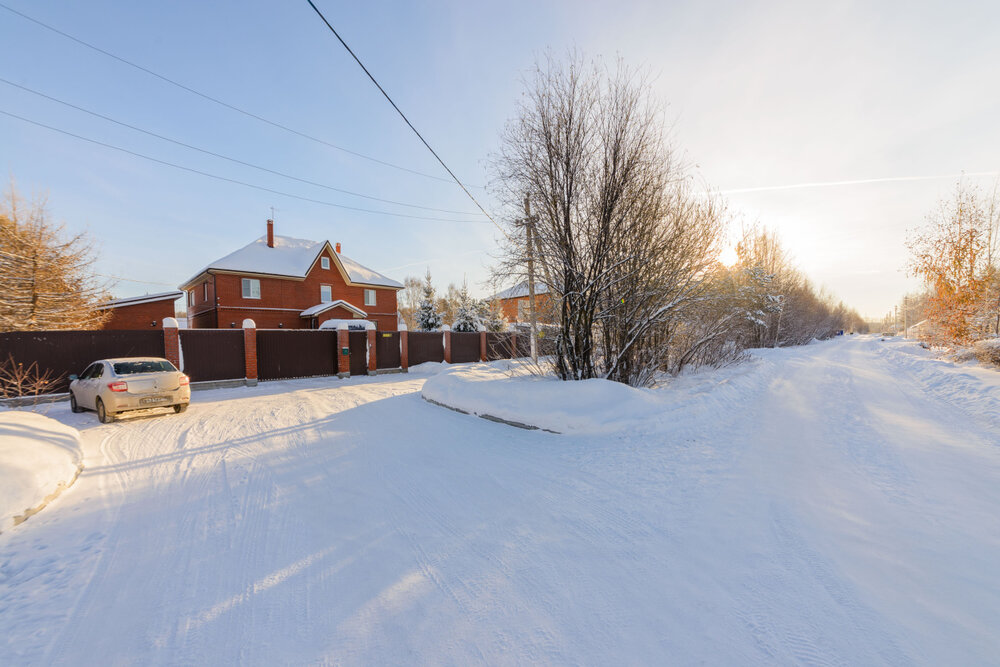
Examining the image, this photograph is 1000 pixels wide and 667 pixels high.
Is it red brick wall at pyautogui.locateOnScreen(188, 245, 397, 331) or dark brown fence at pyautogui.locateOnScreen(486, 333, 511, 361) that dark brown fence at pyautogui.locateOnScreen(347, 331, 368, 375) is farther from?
red brick wall at pyautogui.locateOnScreen(188, 245, 397, 331)

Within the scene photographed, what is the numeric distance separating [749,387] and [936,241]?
16.6m

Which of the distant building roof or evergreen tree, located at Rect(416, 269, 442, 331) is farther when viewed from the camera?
evergreen tree, located at Rect(416, 269, 442, 331)

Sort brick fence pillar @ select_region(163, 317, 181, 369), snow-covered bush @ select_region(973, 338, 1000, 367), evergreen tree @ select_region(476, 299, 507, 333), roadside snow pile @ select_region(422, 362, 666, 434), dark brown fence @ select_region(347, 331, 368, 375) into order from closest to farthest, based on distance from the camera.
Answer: roadside snow pile @ select_region(422, 362, 666, 434) → brick fence pillar @ select_region(163, 317, 181, 369) → snow-covered bush @ select_region(973, 338, 1000, 367) → dark brown fence @ select_region(347, 331, 368, 375) → evergreen tree @ select_region(476, 299, 507, 333)

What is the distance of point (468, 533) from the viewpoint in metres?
3.36

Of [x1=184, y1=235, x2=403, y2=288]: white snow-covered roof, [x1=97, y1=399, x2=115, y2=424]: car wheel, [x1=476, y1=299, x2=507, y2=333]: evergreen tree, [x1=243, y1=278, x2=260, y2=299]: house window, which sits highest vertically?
[x1=184, y1=235, x2=403, y2=288]: white snow-covered roof

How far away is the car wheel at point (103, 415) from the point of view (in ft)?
25.6

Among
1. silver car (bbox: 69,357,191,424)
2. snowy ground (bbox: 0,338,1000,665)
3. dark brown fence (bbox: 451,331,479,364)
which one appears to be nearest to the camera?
snowy ground (bbox: 0,338,1000,665)

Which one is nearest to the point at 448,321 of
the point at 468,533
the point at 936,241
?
the point at 936,241

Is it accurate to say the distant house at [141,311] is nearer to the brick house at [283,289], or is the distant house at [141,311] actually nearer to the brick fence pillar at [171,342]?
the brick house at [283,289]

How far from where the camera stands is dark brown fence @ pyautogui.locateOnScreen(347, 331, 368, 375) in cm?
1680

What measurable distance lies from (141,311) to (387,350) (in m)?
16.6

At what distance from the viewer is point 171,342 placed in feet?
40.2

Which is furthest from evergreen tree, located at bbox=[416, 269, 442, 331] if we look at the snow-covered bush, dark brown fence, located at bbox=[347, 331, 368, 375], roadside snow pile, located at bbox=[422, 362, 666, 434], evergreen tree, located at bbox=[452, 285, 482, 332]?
the snow-covered bush

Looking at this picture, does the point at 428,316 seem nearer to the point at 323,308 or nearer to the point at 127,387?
the point at 323,308
